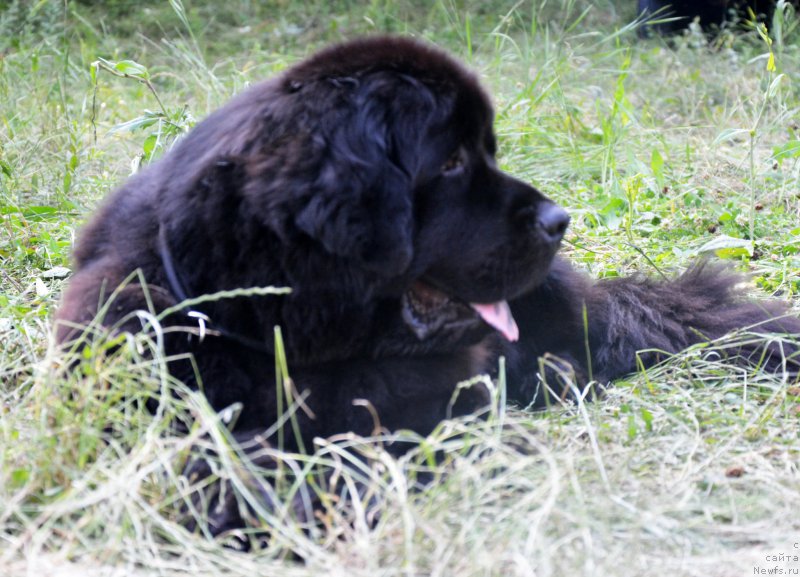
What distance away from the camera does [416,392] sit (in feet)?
7.30

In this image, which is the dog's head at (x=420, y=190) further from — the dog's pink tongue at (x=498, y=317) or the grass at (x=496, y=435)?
the grass at (x=496, y=435)

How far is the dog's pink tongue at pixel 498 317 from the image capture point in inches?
92.1

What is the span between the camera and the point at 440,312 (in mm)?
2318

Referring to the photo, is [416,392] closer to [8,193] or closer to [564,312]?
[564,312]

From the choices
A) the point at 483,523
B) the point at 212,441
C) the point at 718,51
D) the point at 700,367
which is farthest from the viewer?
the point at 718,51

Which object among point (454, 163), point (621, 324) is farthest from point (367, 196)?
point (621, 324)

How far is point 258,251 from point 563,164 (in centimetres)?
262

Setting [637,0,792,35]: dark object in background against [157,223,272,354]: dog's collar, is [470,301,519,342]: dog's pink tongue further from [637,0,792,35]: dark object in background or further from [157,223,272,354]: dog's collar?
[637,0,792,35]: dark object in background

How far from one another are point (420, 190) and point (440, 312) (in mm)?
329

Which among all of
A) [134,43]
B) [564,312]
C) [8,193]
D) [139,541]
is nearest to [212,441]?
[139,541]

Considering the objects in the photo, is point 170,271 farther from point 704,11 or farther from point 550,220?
point 704,11

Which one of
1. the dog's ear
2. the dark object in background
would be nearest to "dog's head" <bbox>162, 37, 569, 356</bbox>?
the dog's ear

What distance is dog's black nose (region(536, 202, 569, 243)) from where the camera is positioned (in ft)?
7.56

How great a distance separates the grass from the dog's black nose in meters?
0.43
